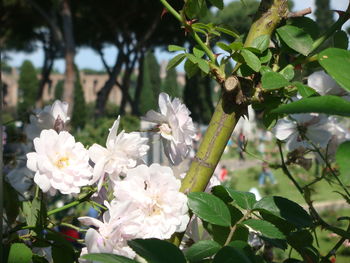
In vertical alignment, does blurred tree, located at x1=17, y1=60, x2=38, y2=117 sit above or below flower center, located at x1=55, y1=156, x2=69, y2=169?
above

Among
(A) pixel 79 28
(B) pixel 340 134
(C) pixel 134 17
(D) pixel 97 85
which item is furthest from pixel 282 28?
(D) pixel 97 85

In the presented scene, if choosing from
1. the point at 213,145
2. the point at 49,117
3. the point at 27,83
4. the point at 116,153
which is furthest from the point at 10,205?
the point at 27,83

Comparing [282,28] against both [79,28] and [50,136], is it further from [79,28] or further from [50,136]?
[79,28]

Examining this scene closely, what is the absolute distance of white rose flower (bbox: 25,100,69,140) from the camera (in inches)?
29.4

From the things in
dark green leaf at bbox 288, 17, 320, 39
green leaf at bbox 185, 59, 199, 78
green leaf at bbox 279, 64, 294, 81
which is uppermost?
dark green leaf at bbox 288, 17, 320, 39

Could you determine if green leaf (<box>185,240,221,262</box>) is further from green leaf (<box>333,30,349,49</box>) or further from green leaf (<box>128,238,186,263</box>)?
green leaf (<box>333,30,349,49</box>)

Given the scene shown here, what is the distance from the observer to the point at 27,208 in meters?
0.67

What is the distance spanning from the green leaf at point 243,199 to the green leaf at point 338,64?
0.20 m

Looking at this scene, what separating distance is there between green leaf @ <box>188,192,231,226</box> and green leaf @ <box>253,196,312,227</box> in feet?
0.15

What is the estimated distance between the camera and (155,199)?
59cm

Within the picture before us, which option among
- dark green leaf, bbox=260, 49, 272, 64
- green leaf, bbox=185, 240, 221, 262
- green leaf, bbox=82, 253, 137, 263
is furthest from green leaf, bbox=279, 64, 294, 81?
green leaf, bbox=82, 253, 137, 263

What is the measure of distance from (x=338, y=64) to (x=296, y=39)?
0.60ft

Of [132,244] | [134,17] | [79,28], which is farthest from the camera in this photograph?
[79,28]

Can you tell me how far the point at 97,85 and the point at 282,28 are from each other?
55.5 metres
